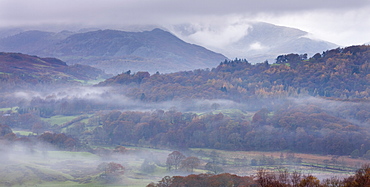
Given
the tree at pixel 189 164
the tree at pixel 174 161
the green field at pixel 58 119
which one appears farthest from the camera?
the green field at pixel 58 119

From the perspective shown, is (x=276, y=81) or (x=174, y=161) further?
(x=276, y=81)

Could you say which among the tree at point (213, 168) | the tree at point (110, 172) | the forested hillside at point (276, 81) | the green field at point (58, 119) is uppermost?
the forested hillside at point (276, 81)

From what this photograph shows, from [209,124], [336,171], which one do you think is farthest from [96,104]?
[336,171]

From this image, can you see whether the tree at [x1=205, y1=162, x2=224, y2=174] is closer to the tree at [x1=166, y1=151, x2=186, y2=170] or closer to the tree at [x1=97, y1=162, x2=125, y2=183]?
the tree at [x1=166, y1=151, x2=186, y2=170]

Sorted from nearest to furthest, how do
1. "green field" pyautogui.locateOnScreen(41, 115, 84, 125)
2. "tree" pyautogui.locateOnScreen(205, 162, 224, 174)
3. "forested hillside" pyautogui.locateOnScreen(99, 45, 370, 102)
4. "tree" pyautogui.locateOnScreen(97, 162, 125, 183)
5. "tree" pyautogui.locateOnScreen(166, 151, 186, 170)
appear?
"tree" pyautogui.locateOnScreen(97, 162, 125, 183) → "tree" pyautogui.locateOnScreen(205, 162, 224, 174) → "tree" pyautogui.locateOnScreen(166, 151, 186, 170) → "green field" pyautogui.locateOnScreen(41, 115, 84, 125) → "forested hillside" pyautogui.locateOnScreen(99, 45, 370, 102)

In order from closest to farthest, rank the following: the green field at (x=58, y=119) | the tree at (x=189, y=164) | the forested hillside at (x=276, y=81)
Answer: the tree at (x=189, y=164), the green field at (x=58, y=119), the forested hillside at (x=276, y=81)

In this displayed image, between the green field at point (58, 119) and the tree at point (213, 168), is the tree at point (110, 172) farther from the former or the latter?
the green field at point (58, 119)

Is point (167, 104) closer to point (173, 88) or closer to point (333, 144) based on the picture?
point (173, 88)

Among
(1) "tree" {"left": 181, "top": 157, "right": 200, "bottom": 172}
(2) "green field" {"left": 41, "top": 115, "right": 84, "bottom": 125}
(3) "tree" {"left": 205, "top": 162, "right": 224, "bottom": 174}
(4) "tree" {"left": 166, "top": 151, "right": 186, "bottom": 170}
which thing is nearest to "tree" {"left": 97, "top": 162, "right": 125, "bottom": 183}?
(4) "tree" {"left": 166, "top": 151, "right": 186, "bottom": 170}

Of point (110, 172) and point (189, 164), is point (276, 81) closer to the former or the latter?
point (189, 164)

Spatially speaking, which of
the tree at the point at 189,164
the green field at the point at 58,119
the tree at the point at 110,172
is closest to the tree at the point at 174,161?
the tree at the point at 189,164

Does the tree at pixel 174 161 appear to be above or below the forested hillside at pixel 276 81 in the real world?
below

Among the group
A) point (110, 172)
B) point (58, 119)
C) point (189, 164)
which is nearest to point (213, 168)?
point (189, 164)

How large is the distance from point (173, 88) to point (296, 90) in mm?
37636
